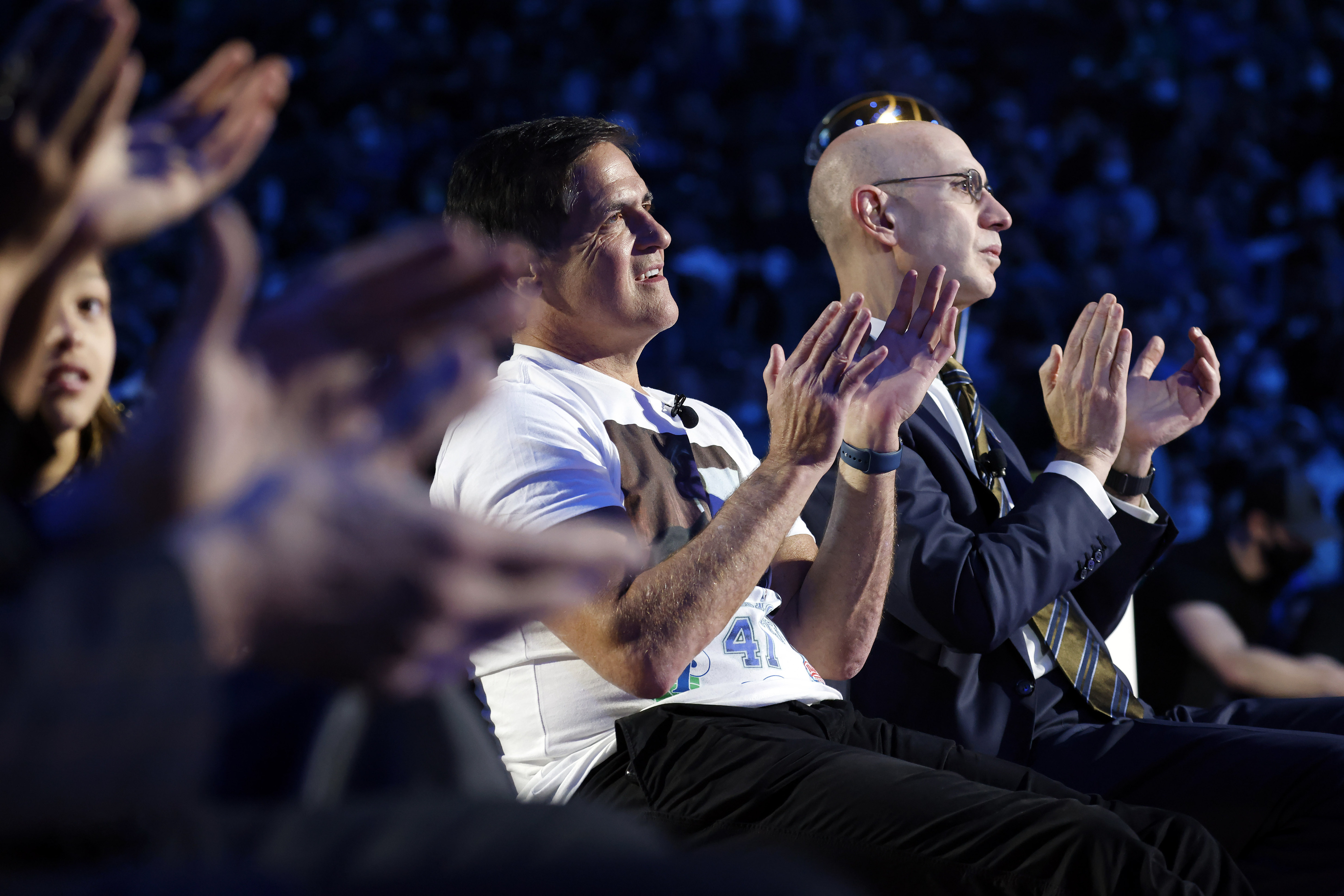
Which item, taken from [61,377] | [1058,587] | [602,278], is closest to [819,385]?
[602,278]

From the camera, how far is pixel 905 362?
5.94ft

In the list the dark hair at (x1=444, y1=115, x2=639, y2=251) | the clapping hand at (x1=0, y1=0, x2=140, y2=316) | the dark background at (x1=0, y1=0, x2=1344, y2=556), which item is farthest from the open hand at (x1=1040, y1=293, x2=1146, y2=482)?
the dark background at (x1=0, y1=0, x2=1344, y2=556)

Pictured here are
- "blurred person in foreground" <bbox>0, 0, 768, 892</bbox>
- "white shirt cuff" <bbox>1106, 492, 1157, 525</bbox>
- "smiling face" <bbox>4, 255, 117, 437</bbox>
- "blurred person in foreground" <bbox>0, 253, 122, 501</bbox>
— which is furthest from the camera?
"white shirt cuff" <bbox>1106, 492, 1157, 525</bbox>

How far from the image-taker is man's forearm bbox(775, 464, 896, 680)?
1.71 m

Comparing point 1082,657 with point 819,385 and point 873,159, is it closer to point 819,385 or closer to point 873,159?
point 819,385

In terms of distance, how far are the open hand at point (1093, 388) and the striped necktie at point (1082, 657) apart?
0.15 m

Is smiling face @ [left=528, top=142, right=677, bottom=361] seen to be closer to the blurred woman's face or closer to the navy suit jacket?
the navy suit jacket

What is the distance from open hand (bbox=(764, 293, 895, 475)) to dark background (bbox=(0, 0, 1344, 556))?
3.70m

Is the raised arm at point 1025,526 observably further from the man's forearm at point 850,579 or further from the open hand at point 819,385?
the open hand at point 819,385

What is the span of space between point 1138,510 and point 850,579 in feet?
2.08

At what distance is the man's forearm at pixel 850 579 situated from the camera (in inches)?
67.2

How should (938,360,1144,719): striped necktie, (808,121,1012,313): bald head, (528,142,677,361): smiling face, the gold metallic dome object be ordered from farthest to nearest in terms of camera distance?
the gold metallic dome object
(808,121,1012,313): bald head
(938,360,1144,719): striped necktie
(528,142,677,361): smiling face

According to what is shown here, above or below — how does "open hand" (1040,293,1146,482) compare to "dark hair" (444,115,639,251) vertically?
below

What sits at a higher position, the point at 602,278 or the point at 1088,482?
the point at 602,278
